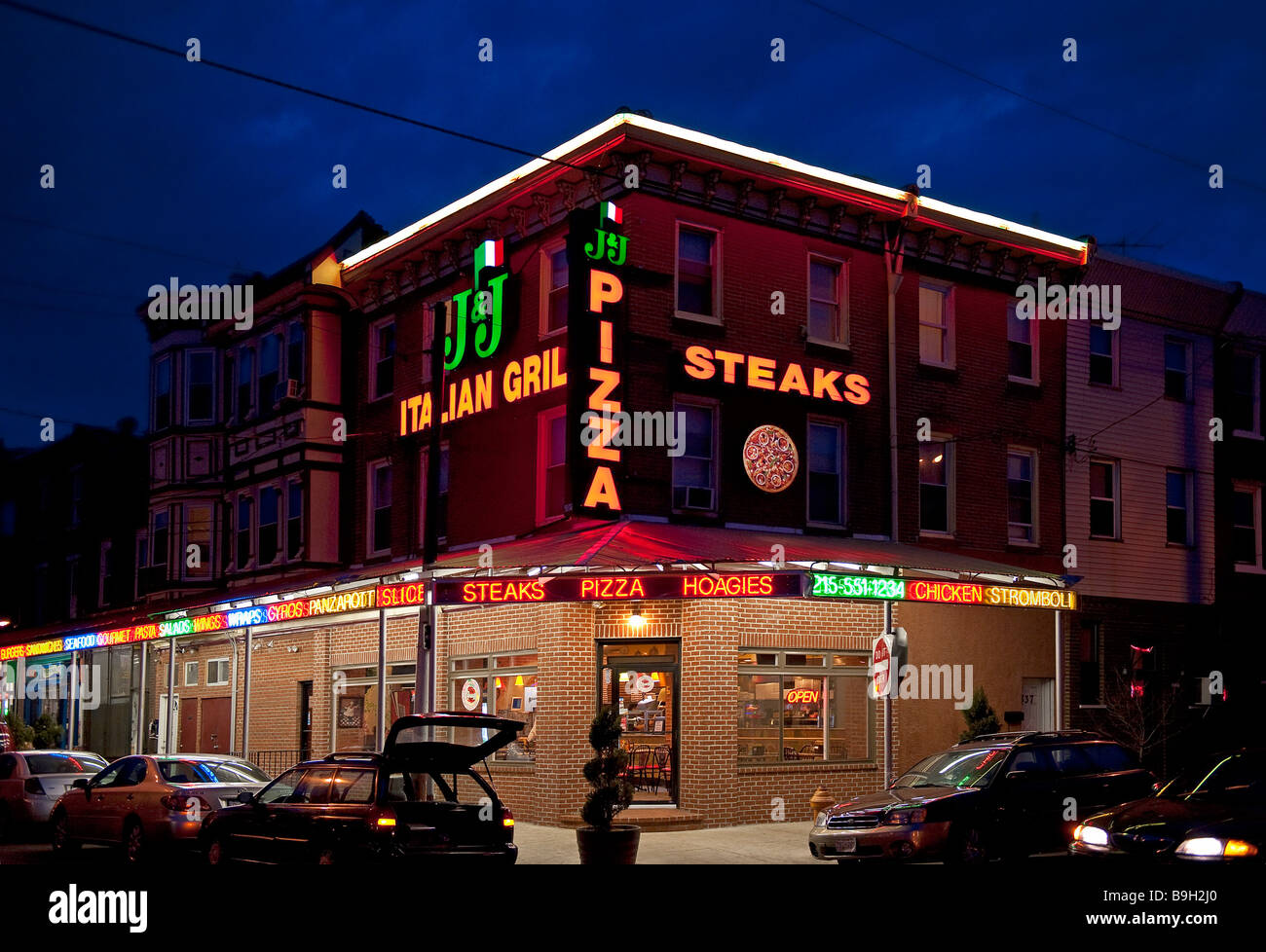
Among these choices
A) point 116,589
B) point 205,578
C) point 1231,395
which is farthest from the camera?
point 116,589

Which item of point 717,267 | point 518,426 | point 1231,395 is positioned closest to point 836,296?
point 717,267

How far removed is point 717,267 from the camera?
2405 centimetres

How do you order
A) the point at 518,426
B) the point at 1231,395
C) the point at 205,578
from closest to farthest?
the point at 518,426, the point at 1231,395, the point at 205,578

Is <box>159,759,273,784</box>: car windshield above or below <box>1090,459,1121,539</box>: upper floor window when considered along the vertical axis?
below

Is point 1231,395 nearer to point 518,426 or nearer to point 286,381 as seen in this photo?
point 518,426

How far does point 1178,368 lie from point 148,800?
22.9 metres

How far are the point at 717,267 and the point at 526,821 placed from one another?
391 inches

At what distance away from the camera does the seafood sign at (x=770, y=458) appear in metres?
24.0

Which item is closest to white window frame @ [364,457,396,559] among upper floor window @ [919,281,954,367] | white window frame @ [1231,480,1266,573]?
upper floor window @ [919,281,954,367]

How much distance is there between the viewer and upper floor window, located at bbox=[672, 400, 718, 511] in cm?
2339

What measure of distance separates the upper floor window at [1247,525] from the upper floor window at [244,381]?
22.7m

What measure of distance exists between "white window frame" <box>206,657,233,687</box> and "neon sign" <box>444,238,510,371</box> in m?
11.4

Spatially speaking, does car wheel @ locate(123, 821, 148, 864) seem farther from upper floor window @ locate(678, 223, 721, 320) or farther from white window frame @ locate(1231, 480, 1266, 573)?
white window frame @ locate(1231, 480, 1266, 573)

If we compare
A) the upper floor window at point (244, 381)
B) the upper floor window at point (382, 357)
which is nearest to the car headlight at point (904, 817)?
the upper floor window at point (382, 357)
